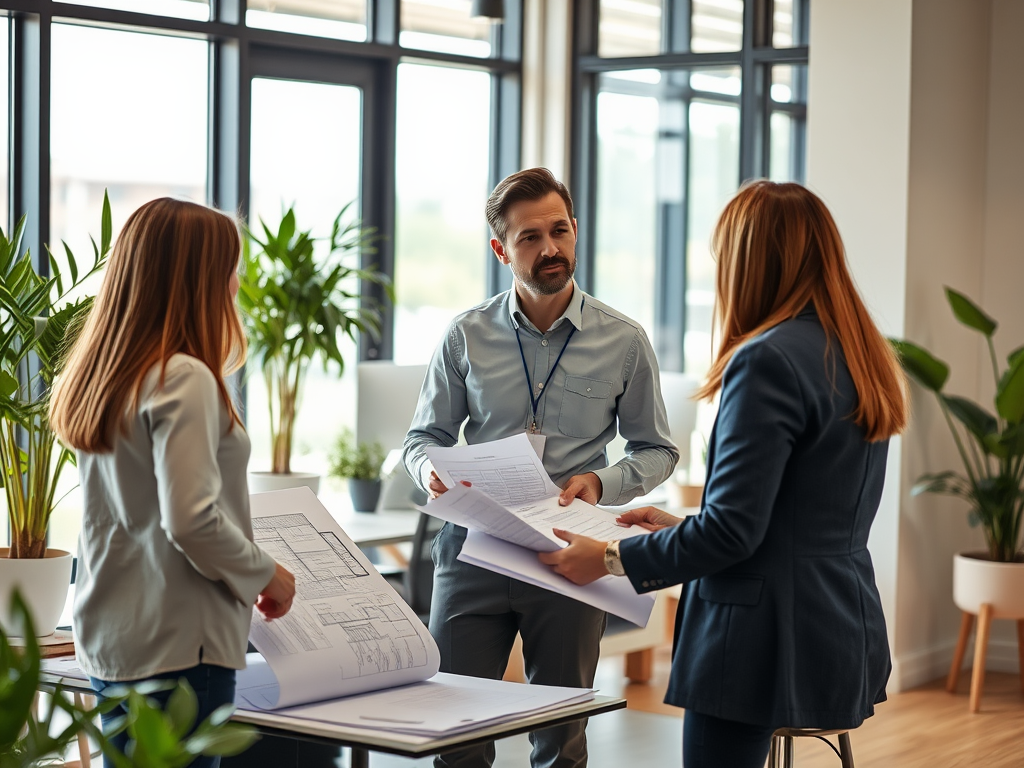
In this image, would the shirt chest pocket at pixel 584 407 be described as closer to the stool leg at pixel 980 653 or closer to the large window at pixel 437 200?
the stool leg at pixel 980 653

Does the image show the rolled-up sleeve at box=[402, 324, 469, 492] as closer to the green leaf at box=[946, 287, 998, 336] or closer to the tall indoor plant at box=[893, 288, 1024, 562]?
the tall indoor plant at box=[893, 288, 1024, 562]

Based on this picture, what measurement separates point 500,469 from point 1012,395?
10.3 ft

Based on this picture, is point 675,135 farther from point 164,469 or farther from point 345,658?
point 164,469

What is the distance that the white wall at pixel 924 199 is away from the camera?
197 inches

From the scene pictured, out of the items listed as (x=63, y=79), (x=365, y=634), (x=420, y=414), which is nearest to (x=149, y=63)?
(x=63, y=79)

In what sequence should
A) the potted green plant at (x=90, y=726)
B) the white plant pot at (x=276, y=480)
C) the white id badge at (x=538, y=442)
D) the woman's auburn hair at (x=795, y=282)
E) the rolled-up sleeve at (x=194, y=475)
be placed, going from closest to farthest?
the potted green plant at (x=90, y=726) → the rolled-up sleeve at (x=194, y=475) → the woman's auburn hair at (x=795, y=282) → the white id badge at (x=538, y=442) → the white plant pot at (x=276, y=480)

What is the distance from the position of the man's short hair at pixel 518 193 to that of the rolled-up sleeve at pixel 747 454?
0.91 meters

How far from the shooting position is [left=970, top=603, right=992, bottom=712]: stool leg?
477 cm

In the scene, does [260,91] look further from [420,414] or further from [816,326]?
[816,326]

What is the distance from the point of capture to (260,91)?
5422mm

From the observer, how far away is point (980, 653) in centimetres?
477

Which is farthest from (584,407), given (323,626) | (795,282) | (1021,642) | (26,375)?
(1021,642)

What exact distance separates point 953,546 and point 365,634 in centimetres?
405

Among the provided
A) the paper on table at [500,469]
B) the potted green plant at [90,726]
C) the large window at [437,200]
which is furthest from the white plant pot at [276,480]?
the potted green plant at [90,726]
